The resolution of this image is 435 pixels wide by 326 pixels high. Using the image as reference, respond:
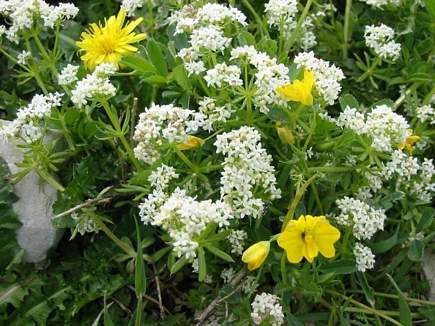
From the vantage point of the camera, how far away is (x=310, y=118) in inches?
81.6

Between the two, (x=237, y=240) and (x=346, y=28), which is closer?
(x=237, y=240)

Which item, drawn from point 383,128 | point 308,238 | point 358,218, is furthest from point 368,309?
point 383,128

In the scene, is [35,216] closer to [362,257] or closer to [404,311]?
[362,257]

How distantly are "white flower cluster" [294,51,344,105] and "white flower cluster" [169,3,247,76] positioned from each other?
0.23 metres

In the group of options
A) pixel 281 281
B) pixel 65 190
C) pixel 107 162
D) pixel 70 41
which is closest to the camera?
pixel 281 281

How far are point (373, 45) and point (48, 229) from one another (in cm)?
128

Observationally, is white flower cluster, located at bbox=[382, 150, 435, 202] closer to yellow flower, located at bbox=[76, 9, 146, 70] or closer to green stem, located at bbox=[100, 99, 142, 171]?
green stem, located at bbox=[100, 99, 142, 171]

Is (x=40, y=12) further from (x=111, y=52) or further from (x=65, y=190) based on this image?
(x=65, y=190)

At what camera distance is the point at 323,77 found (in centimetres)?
203

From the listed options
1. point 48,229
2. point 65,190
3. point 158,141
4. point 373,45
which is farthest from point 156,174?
point 373,45

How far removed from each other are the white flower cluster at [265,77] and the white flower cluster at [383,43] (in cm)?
63

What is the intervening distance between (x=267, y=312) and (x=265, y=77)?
0.64 m

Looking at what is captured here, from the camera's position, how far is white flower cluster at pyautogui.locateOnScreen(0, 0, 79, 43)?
2.34 m

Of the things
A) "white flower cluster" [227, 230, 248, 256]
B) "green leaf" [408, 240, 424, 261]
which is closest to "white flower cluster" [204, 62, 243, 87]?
"white flower cluster" [227, 230, 248, 256]
